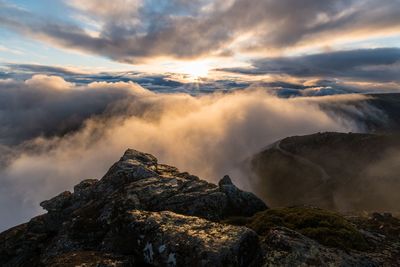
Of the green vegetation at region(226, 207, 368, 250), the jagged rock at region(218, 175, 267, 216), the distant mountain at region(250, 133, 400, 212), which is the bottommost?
the distant mountain at region(250, 133, 400, 212)

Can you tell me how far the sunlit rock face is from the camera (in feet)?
56.1

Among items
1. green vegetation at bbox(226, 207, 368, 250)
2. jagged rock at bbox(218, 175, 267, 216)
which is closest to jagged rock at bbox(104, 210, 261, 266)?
green vegetation at bbox(226, 207, 368, 250)

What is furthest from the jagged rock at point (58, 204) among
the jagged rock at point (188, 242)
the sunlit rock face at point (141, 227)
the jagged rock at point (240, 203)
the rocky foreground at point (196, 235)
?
the jagged rock at point (188, 242)

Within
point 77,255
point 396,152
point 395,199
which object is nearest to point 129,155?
point 77,255

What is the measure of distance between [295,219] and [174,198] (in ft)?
35.3

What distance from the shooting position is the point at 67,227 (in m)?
Result: 29.0

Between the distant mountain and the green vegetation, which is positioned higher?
the green vegetation

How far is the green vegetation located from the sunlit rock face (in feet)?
12.5

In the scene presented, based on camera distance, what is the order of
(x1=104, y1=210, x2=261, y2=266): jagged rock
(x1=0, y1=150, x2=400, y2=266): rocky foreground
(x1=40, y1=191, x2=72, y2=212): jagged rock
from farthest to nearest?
(x1=40, y1=191, x2=72, y2=212): jagged rock
(x1=0, y1=150, x2=400, y2=266): rocky foreground
(x1=104, y1=210, x2=261, y2=266): jagged rock

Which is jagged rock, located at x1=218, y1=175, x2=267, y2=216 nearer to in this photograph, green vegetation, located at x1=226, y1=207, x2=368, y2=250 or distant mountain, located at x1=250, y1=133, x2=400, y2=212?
green vegetation, located at x1=226, y1=207, x2=368, y2=250

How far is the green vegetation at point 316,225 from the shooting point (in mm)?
19375

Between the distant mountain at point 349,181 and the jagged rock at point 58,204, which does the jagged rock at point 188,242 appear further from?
the distant mountain at point 349,181

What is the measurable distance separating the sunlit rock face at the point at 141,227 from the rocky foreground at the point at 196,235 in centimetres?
5

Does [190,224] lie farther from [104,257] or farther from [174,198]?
[174,198]
